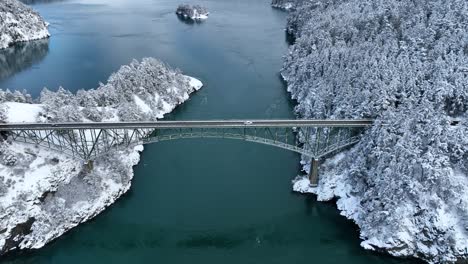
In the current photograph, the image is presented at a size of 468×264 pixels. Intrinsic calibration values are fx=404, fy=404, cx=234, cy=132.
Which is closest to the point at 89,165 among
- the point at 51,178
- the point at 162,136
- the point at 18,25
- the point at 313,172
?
the point at 51,178

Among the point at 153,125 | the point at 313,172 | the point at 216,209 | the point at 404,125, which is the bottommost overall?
the point at 216,209

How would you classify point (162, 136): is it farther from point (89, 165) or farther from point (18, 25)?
point (18, 25)

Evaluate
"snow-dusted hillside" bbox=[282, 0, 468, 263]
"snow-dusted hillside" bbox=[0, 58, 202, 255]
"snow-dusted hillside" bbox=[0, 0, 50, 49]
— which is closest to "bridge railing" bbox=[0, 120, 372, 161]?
"snow-dusted hillside" bbox=[0, 58, 202, 255]

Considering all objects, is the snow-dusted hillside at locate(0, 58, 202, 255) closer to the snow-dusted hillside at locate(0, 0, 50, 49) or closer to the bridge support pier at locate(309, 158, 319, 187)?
the bridge support pier at locate(309, 158, 319, 187)

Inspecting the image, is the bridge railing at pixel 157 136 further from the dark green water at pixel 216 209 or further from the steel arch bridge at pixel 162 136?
the dark green water at pixel 216 209

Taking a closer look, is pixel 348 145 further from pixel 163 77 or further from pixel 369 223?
pixel 163 77

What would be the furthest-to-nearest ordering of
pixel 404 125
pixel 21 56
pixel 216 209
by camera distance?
pixel 21 56
pixel 216 209
pixel 404 125
